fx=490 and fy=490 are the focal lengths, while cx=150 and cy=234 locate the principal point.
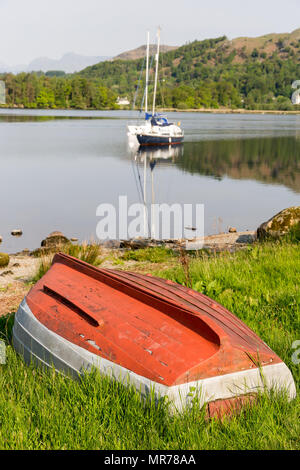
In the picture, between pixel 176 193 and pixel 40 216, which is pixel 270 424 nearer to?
pixel 40 216

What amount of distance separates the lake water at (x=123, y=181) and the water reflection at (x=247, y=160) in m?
0.08

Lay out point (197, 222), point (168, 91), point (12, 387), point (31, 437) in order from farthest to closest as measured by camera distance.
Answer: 1. point (168, 91)
2. point (197, 222)
3. point (12, 387)
4. point (31, 437)

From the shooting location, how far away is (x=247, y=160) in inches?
1930

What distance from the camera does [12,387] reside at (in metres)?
3.81

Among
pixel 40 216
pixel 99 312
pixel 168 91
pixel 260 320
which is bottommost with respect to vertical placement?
pixel 40 216

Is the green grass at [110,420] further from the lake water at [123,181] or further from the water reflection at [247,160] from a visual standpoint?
the water reflection at [247,160]

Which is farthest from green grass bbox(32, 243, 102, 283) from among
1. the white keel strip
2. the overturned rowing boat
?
the white keel strip

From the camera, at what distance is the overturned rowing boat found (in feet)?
10.8

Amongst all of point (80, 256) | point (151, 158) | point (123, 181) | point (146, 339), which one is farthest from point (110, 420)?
point (151, 158)

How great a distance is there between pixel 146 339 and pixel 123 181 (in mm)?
32277

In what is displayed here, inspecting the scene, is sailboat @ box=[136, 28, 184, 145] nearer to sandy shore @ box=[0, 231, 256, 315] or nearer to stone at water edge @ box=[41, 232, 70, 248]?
stone at water edge @ box=[41, 232, 70, 248]

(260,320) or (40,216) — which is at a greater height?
(260,320)

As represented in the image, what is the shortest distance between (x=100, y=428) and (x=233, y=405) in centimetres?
93

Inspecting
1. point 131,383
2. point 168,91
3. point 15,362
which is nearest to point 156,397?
point 131,383
